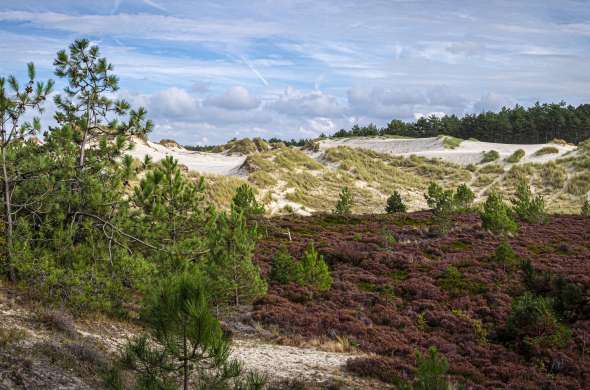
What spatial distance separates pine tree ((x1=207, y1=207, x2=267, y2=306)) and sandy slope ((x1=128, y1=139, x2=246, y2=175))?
124 feet

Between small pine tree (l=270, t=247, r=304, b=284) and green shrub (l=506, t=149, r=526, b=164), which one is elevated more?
green shrub (l=506, t=149, r=526, b=164)

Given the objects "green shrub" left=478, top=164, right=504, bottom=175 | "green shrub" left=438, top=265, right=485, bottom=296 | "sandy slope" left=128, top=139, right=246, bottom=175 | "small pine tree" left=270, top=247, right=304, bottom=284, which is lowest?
"green shrub" left=438, top=265, right=485, bottom=296

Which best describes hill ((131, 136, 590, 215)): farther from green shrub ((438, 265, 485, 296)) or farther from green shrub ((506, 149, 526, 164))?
green shrub ((438, 265, 485, 296))

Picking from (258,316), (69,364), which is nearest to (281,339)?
(258,316)

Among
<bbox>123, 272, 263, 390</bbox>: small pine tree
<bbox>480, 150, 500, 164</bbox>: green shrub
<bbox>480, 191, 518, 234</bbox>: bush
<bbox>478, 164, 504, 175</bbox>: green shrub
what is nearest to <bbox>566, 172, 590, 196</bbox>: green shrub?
<bbox>478, 164, 504, 175</bbox>: green shrub

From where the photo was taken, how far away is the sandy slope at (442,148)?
268 ft

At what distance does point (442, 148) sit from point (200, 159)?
151 feet

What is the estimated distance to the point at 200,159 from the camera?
68.6m

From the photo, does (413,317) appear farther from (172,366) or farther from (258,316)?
(172,366)

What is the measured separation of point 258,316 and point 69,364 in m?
8.28

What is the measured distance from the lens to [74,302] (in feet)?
35.8

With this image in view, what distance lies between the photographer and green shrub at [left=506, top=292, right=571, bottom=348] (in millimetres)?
13727

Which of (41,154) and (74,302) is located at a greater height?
(41,154)

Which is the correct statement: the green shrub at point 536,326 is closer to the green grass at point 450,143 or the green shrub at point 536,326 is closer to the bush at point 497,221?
the bush at point 497,221
